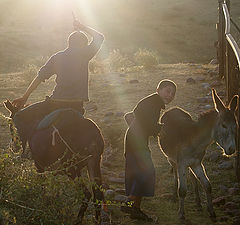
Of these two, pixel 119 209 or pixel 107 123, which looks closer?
pixel 119 209

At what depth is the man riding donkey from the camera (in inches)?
229

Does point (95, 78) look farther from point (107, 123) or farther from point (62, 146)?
point (62, 146)

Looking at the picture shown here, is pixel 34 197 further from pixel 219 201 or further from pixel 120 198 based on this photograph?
pixel 219 201

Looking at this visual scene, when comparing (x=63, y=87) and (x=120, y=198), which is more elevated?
(x=63, y=87)

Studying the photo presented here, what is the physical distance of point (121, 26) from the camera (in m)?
44.2

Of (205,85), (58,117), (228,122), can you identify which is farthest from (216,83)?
(58,117)

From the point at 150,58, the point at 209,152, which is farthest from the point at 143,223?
the point at 150,58

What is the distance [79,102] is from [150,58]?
14.1m

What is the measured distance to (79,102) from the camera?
6051 mm

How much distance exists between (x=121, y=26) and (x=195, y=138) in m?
39.3

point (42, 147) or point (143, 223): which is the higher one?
point (42, 147)

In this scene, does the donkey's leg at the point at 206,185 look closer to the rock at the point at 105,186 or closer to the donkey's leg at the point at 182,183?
the donkey's leg at the point at 182,183

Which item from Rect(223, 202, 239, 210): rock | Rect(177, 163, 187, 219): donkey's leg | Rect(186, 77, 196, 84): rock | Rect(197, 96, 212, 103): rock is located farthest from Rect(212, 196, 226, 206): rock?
Rect(186, 77, 196, 84): rock

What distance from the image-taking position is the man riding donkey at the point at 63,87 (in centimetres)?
582
